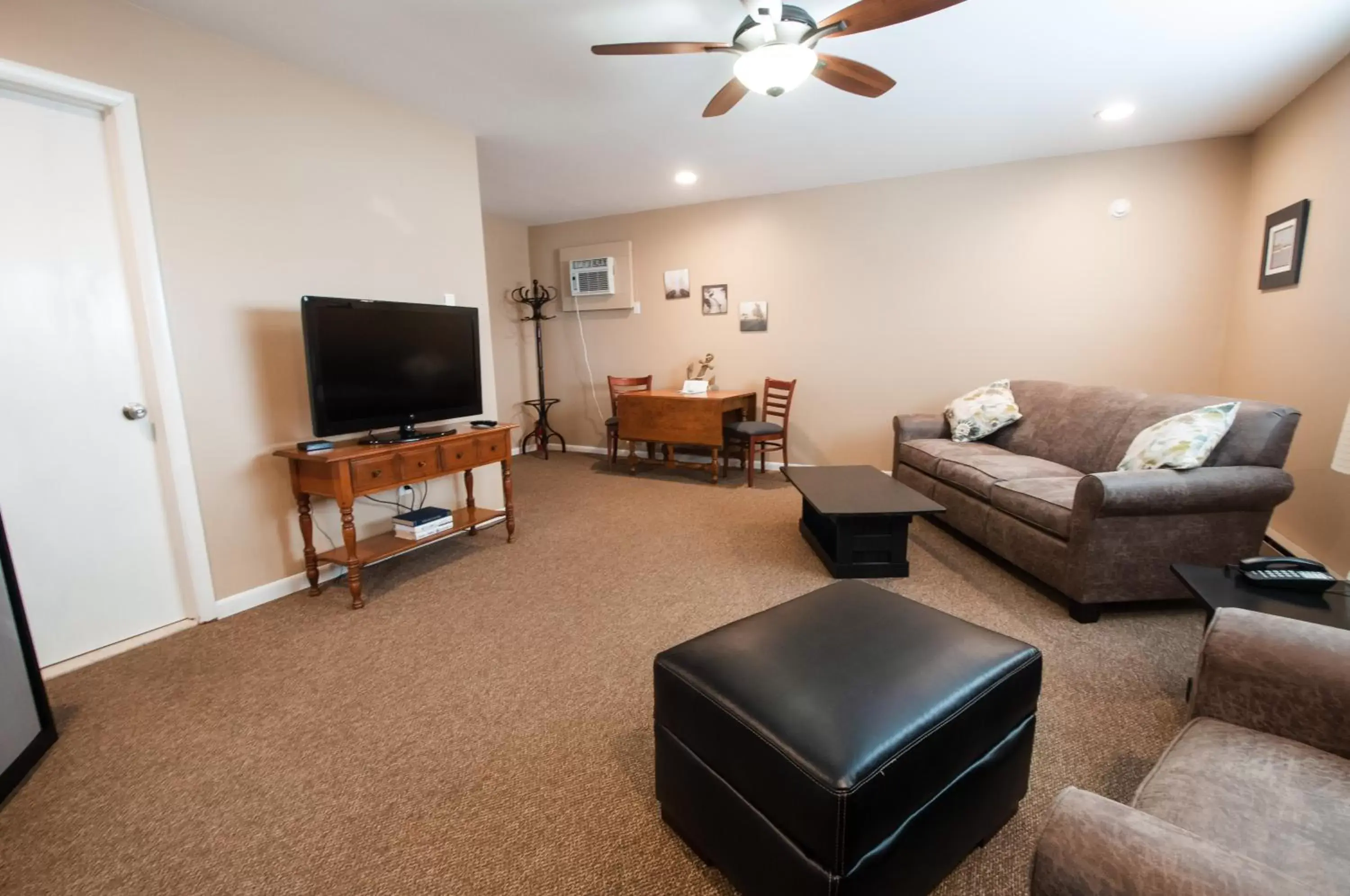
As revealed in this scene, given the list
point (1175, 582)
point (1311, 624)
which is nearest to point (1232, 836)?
point (1311, 624)

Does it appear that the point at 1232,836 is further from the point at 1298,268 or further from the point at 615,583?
the point at 1298,268

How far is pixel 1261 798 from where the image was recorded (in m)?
0.80

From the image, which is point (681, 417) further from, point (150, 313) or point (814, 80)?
point (150, 313)

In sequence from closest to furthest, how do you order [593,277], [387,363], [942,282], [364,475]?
[364,475]
[387,363]
[942,282]
[593,277]

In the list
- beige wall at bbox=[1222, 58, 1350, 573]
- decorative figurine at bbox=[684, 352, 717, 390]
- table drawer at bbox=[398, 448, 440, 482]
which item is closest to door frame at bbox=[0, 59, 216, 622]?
table drawer at bbox=[398, 448, 440, 482]

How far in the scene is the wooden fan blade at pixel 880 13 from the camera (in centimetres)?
168

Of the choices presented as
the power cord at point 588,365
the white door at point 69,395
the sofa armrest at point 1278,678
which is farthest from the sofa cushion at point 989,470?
the white door at point 69,395

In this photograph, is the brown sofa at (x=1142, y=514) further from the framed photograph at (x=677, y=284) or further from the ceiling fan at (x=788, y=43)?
the framed photograph at (x=677, y=284)

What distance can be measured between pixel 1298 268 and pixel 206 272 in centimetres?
530

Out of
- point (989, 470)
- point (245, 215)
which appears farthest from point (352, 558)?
point (989, 470)

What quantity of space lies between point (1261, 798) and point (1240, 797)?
3 cm

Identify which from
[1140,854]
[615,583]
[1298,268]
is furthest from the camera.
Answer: [1298,268]

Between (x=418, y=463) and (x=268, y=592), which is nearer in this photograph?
(x=268, y=592)

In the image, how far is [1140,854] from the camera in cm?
60
